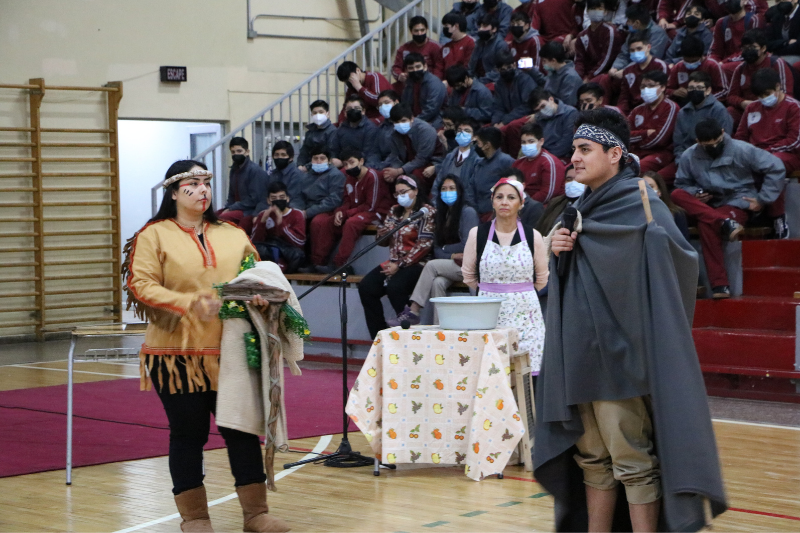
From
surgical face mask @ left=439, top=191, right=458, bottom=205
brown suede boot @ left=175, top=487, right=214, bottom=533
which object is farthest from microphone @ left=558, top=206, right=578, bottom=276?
surgical face mask @ left=439, top=191, right=458, bottom=205

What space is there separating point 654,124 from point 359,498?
5.31m

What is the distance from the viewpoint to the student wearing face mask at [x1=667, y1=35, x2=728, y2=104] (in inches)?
348

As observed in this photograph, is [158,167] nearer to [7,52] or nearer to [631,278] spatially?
[7,52]

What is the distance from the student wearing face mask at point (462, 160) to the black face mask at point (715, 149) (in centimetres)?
190

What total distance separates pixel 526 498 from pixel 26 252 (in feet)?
28.0

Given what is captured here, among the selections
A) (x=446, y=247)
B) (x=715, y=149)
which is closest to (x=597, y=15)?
(x=715, y=149)

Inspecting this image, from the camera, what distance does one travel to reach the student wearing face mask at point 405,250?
26.6ft

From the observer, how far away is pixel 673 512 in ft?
9.14

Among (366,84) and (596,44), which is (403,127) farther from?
(596,44)

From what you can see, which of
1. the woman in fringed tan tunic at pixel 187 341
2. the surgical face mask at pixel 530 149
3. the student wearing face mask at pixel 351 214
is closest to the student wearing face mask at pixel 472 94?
the student wearing face mask at pixel 351 214

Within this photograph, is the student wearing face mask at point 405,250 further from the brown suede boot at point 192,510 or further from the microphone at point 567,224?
the microphone at point 567,224

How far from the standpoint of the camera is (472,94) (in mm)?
10109

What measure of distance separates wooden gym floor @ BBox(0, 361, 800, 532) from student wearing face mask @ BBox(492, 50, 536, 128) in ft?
16.4

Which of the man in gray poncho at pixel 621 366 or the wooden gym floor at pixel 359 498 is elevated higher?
the man in gray poncho at pixel 621 366
